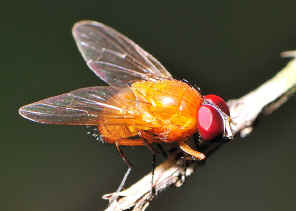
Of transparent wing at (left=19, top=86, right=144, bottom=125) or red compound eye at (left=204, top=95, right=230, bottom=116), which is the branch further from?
transparent wing at (left=19, top=86, right=144, bottom=125)

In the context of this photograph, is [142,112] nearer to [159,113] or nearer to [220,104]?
[159,113]

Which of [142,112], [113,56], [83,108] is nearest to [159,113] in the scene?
[142,112]

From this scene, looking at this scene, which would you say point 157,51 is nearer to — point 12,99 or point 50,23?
point 50,23

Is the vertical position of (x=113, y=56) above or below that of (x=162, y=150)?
above

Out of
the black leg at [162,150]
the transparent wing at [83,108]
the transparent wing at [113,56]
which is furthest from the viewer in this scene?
the transparent wing at [113,56]

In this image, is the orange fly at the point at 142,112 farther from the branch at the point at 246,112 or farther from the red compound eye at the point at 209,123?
the branch at the point at 246,112

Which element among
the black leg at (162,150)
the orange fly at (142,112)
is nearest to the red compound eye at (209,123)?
the orange fly at (142,112)
